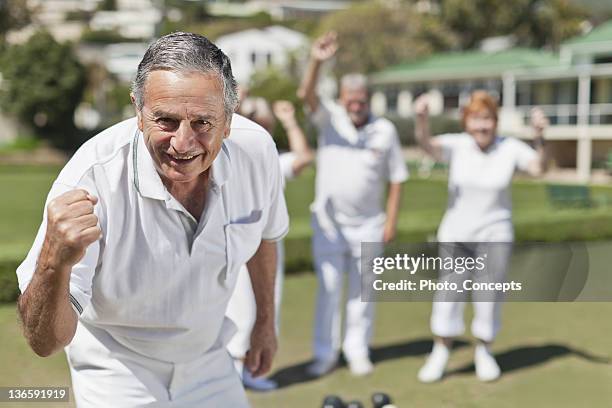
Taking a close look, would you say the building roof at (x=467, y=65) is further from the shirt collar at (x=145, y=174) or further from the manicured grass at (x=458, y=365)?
the shirt collar at (x=145, y=174)

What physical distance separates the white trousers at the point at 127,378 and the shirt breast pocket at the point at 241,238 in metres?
0.33

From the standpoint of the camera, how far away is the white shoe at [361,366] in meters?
5.53

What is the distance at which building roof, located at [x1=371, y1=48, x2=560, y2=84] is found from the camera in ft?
121

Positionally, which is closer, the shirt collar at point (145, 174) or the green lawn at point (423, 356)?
the shirt collar at point (145, 174)

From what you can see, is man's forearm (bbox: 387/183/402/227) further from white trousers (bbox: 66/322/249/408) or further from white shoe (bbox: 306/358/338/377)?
white trousers (bbox: 66/322/249/408)

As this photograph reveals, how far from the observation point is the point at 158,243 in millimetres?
2133

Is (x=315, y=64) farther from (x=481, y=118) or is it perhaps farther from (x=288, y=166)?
(x=481, y=118)

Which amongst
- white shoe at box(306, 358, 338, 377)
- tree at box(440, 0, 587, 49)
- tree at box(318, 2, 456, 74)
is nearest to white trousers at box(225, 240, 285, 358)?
white shoe at box(306, 358, 338, 377)

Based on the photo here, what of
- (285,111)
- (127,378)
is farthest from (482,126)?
(127,378)

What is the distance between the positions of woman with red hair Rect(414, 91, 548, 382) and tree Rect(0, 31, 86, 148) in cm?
3357

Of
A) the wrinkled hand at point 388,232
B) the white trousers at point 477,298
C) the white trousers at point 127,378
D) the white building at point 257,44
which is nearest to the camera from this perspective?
the white trousers at point 127,378

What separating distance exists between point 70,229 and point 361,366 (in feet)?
A: 13.3

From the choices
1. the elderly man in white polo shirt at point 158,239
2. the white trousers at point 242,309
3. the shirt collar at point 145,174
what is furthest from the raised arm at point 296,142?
the shirt collar at point 145,174

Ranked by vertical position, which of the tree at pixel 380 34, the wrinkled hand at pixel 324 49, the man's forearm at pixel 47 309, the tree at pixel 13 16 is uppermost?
the tree at pixel 13 16
